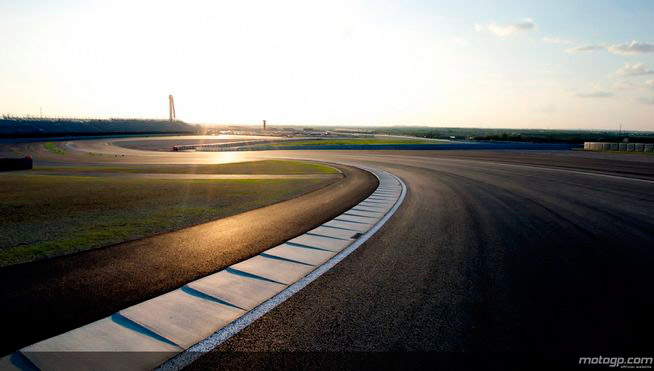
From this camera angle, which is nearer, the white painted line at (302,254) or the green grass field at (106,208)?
the white painted line at (302,254)

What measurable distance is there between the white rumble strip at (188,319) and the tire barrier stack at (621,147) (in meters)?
52.0

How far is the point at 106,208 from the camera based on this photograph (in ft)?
36.3

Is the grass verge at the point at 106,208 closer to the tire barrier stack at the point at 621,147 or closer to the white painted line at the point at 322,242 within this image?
the white painted line at the point at 322,242

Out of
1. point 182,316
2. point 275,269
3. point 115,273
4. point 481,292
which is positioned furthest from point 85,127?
point 481,292

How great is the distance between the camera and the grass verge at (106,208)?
7.53 m

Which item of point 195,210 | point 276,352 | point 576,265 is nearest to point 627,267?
point 576,265

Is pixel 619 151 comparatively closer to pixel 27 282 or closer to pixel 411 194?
pixel 411 194

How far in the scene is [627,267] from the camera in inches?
249

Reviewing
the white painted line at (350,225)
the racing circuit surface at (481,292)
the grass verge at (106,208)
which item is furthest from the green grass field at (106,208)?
the racing circuit surface at (481,292)

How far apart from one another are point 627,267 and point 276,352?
6.33 m

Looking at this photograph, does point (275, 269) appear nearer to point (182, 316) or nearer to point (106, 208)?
point (182, 316)

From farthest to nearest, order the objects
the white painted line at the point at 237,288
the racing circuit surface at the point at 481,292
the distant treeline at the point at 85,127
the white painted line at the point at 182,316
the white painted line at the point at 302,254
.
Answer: the distant treeline at the point at 85,127
the white painted line at the point at 302,254
the white painted line at the point at 237,288
the white painted line at the point at 182,316
the racing circuit surface at the point at 481,292

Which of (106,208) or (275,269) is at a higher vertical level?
(106,208)

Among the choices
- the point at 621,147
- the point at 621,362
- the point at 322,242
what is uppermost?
the point at 621,147
